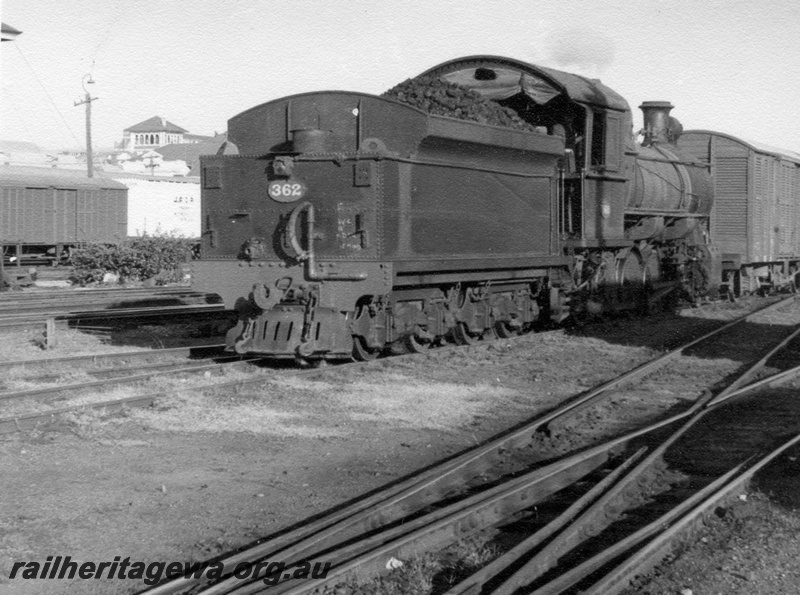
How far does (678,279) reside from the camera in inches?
726

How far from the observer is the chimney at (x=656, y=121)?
18.8m

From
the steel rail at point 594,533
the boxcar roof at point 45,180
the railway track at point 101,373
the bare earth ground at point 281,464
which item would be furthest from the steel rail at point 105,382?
the boxcar roof at point 45,180

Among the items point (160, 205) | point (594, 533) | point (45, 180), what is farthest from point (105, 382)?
point (160, 205)

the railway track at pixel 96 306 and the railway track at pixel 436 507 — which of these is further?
the railway track at pixel 96 306

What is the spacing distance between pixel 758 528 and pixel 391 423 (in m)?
3.57

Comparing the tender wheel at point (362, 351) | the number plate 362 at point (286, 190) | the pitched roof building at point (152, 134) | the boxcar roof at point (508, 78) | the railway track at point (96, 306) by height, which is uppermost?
the pitched roof building at point (152, 134)

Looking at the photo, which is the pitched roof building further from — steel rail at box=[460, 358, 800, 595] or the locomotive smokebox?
steel rail at box=[460, 358, 800, 595]

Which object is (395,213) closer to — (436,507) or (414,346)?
(414,346)

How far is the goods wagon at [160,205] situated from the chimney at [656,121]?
29.7 meters

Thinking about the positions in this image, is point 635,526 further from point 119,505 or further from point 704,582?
point 119,505

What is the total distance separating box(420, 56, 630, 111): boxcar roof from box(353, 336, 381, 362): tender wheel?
160 inches

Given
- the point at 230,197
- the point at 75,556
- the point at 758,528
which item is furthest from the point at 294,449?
the point at 230,197

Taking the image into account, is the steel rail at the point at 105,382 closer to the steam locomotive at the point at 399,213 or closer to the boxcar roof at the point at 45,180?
the steam locomotive at the point at 399,213

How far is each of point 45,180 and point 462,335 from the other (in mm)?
22654
